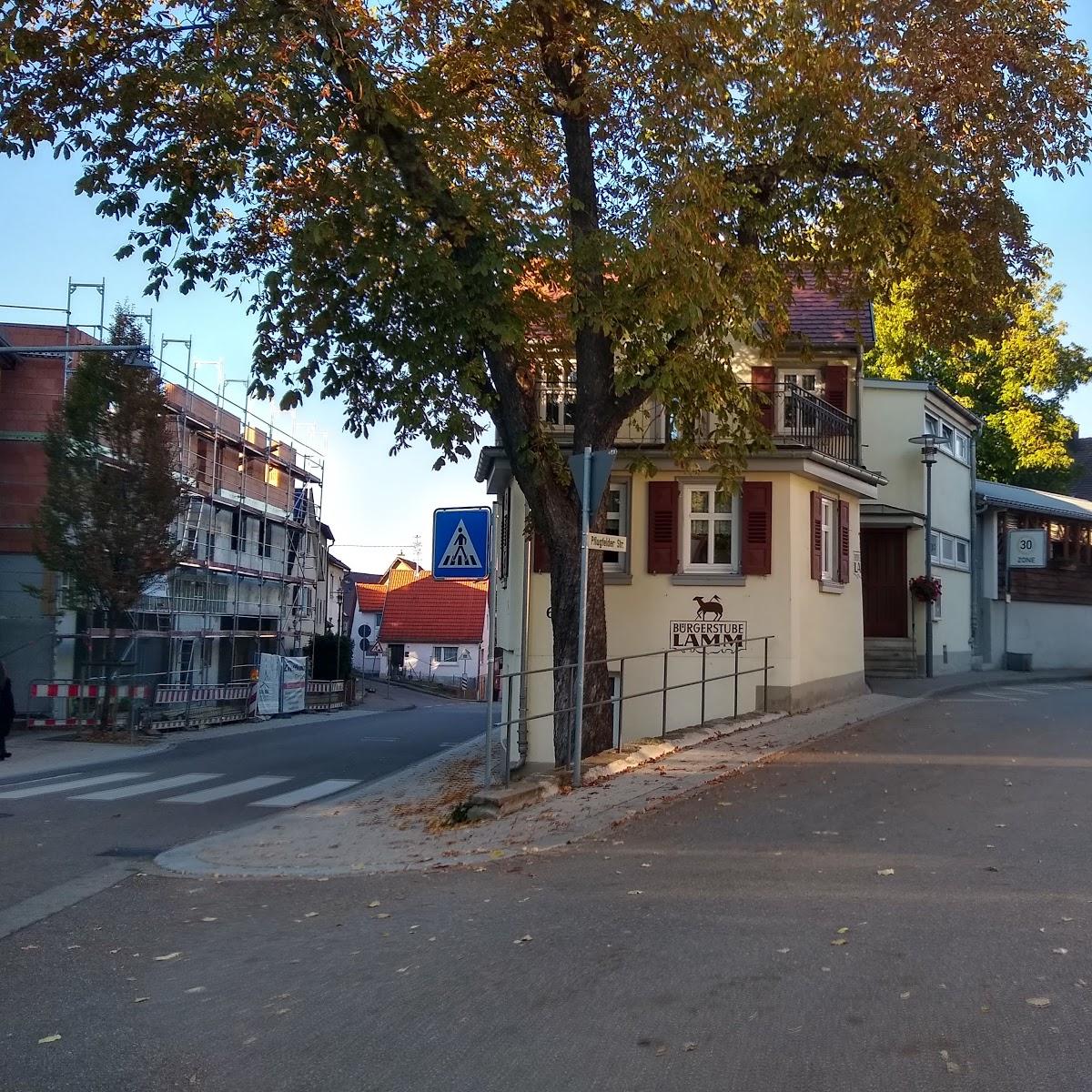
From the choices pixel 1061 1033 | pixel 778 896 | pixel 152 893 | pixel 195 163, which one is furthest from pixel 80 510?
pixel 1061 1033

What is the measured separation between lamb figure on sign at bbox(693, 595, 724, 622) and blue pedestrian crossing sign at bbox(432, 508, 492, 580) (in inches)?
328

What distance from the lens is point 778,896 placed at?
7273 millimetres

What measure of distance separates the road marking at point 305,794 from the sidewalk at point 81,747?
468cm

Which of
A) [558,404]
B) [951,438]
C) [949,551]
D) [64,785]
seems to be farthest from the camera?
[951,438]

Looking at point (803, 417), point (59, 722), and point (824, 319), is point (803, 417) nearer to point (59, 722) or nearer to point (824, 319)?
point (824, 319)

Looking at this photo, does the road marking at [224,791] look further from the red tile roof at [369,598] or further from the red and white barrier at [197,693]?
the red tile roof at [369,598]

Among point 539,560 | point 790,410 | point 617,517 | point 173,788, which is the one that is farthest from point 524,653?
point 790,410

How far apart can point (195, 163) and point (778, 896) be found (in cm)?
933

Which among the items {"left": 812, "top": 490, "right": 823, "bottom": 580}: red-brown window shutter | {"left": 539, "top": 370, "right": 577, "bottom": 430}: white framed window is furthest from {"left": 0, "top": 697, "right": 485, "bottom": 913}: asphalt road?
{"left": 812, "top": 490, "right": 823, "bottom": 580}: red-brown window shutter

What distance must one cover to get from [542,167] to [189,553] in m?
16.6

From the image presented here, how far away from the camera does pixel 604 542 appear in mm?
11648

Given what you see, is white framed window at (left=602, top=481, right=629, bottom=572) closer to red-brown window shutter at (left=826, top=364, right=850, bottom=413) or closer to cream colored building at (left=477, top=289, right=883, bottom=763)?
cream colored building at (left=477, top=289, right=883, bottom=763)

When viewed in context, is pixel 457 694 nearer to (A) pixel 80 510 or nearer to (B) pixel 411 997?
(A) pixel 80 510

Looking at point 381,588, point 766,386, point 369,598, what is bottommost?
point 369,598
